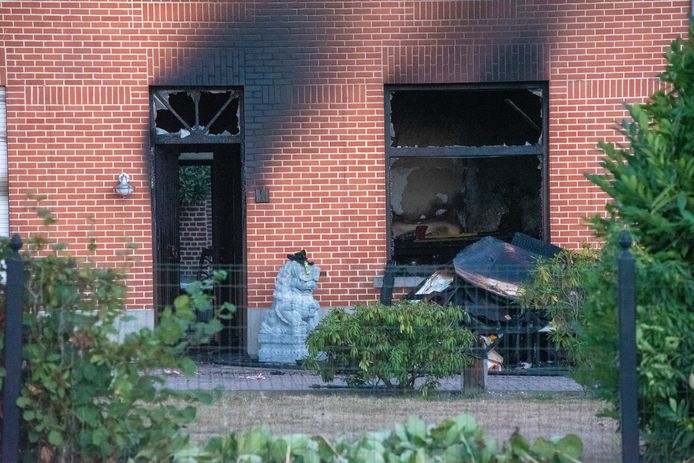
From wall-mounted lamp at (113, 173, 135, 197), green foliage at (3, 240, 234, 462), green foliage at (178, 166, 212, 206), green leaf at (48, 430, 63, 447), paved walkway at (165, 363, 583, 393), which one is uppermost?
green foliage at (178, 166, 212, 206)

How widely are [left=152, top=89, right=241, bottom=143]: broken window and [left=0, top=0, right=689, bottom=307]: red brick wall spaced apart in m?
0.30

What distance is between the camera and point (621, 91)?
12594 mm

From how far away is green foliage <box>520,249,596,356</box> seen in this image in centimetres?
1034

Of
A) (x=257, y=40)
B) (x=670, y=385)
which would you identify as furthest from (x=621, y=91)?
(x=670, y=385)

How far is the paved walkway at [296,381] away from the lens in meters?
10.3

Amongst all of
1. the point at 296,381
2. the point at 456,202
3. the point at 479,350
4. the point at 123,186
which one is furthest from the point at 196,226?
the point at 479,350

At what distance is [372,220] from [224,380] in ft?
8.97

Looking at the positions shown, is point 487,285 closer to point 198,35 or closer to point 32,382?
point 198,35

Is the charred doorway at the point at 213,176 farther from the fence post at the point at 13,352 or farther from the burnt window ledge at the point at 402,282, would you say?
the fence post at the point at 13,352

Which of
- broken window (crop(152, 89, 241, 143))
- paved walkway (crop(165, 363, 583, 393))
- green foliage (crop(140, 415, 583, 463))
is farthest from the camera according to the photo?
broken window (crop(152, 89, 241, 143))

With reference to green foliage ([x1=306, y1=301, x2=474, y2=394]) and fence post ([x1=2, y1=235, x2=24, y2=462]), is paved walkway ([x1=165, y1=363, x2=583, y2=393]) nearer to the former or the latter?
green foliage ([x1=306, y1=301, x2=474, y2=394])

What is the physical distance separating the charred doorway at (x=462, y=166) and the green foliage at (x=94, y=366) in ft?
22.7

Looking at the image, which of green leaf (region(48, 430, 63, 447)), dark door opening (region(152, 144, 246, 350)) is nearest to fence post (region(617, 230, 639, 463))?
green leaf (region(48, 430, 63, 447))

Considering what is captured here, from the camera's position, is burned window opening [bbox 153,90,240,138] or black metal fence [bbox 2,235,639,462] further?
burned window opening [bbox 153,90,240,138]
